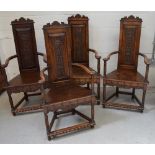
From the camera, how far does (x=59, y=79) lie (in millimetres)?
2195

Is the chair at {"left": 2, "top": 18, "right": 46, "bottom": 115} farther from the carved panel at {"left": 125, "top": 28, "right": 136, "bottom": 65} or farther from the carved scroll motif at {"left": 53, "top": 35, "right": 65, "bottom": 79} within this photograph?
the carved panel at {"left": 125, "top": 28, "right": 136, "bottom": 65}

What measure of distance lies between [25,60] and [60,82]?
723mm

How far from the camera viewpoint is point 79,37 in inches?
102

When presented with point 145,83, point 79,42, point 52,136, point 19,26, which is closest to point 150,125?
point 145,83

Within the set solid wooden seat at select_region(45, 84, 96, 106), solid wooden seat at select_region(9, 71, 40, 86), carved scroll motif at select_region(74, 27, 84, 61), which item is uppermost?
carved scroll motif at select_region(74, 27, 84, 61)

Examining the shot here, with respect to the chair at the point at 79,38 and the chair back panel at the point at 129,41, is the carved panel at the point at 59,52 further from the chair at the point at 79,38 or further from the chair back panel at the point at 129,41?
the chair back panel at the point at 129,41

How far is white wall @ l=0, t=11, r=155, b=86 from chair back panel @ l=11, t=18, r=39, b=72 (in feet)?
1.32

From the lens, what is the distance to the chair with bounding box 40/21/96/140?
1943 millimetres

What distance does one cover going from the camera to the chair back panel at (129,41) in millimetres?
2382

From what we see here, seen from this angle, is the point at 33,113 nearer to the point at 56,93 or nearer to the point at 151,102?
the point at 56,93

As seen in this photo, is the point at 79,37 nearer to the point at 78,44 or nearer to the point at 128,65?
the point at 78,44

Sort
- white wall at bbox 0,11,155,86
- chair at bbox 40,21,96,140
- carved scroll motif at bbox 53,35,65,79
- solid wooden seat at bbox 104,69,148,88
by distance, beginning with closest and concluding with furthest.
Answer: chair at bbox 40,21,96,140, carved scroll motif at bbox 53,35,65,79, solid wooden seat at bbox 104,69,148,88, white wall at bbox 0,11,155,86

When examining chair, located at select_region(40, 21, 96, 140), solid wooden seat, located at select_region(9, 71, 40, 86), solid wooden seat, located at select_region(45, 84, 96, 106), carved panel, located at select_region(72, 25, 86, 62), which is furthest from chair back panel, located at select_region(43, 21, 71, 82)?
carved panel, located at select_region(72, 25, 86, 62)

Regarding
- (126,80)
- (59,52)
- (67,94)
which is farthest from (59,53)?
(126,80)
